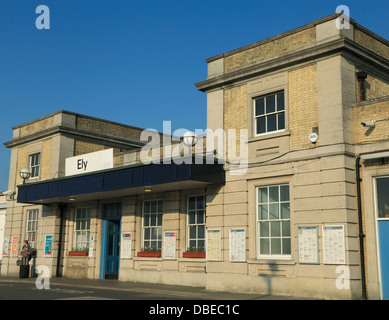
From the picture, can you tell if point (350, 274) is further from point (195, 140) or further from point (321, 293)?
point (195, 140)

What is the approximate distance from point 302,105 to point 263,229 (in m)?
4.11

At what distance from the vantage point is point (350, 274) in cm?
1283

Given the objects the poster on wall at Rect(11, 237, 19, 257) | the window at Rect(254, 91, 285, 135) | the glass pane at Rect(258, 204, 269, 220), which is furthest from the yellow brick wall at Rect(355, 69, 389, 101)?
the poster on wall at Rect(11, 237, 19, 257)

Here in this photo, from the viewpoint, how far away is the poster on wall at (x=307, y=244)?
44.6 ft

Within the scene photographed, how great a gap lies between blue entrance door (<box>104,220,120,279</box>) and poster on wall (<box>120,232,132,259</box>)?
4.63 ft

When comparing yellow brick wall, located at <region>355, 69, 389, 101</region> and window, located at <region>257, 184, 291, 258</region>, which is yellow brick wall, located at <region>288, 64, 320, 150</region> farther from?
window, located at <region>257, 184, 291, 258</region>

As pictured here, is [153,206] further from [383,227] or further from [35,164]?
[383,227]

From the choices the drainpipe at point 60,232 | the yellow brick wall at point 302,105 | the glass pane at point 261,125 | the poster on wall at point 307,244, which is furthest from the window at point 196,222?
the drainpipe at point 60,232

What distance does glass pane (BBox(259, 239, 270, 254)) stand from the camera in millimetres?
15174

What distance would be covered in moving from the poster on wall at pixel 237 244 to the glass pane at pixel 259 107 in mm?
3886

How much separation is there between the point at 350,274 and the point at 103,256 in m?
11.9

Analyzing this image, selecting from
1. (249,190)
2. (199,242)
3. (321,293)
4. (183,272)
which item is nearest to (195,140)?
(249,190)

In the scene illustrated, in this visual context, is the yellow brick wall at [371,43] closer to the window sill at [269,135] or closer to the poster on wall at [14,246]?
the window sill at [269,135]
